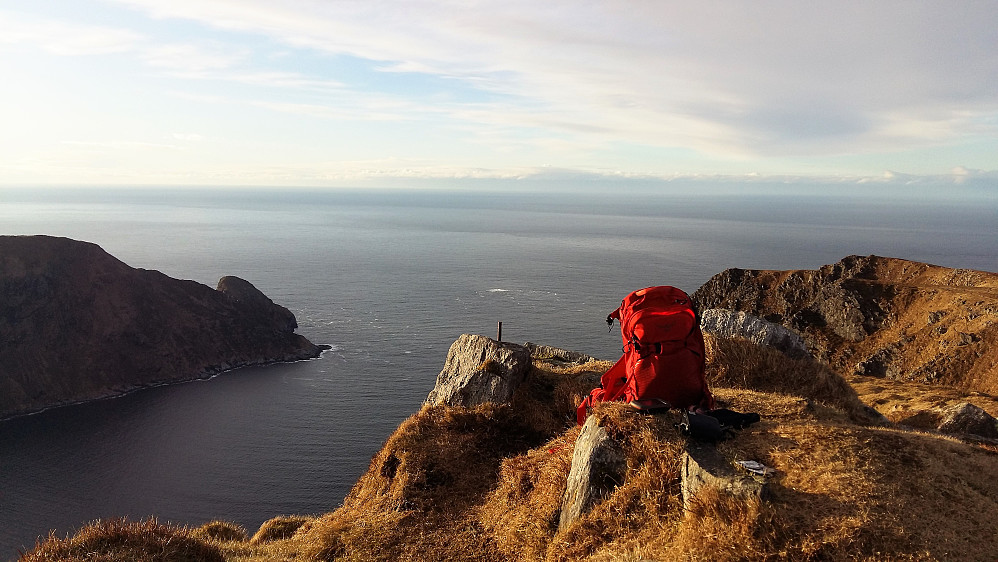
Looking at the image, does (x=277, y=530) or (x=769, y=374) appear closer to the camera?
(x=277, y=530)

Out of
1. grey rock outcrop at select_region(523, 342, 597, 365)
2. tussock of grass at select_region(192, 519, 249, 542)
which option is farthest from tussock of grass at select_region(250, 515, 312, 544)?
grey rock outcrop at select_region(523, 342, 597, 365)

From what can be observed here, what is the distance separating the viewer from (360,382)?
9094cm

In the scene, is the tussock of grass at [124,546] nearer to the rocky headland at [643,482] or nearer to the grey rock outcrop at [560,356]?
the rocky headland at [643,482]

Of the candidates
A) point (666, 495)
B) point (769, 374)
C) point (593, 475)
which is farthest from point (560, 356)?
point (666, 495)

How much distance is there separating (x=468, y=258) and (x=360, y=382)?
108 m

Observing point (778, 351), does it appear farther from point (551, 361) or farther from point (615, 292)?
point (615, 292)

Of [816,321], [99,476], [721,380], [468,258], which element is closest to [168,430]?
[99,476]

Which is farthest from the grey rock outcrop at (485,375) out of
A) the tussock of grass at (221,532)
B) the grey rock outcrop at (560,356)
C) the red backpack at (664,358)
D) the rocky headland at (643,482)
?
the tussock of grass at (221,532)

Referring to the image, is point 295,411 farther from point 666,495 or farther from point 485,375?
point 666,495

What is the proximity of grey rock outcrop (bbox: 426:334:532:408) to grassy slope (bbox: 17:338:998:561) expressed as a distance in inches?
35.7

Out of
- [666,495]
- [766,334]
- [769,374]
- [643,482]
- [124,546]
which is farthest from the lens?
[766,334]

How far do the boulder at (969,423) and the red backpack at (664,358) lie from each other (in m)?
11.6

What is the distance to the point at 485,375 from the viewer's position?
17828 mm

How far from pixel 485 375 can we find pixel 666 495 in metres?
9.87
